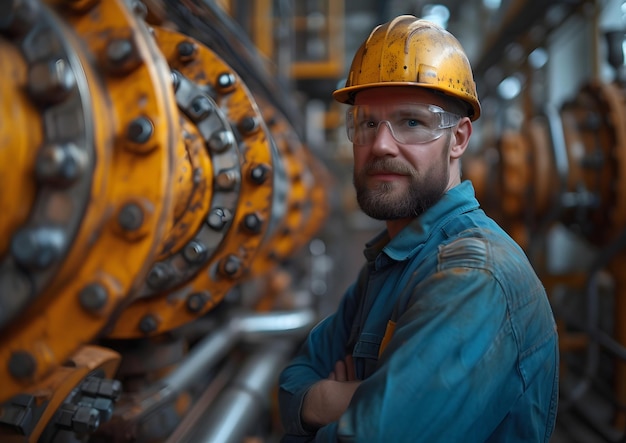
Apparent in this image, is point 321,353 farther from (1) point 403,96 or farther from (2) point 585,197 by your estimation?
(2) point 585,197

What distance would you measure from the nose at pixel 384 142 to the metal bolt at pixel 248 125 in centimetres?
42

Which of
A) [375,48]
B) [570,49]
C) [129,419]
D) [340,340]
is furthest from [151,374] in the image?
[570,49]

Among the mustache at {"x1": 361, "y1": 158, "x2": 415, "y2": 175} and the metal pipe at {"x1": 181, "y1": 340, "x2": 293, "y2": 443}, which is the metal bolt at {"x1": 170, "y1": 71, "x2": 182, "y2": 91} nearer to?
the mustache at {"x1": 361, "y1": 158, "x2": 415, "y2": 175}

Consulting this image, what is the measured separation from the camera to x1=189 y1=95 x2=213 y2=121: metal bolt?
1.18 metres

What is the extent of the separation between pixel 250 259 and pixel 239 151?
24cm

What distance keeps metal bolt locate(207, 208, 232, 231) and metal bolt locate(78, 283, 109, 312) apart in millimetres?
606

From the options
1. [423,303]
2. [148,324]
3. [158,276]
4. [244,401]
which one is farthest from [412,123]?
[244,401]

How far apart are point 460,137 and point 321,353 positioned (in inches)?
19.5

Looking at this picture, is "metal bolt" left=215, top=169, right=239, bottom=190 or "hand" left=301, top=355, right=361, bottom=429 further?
"metal bolt" left=215, top=169, right=239, bottom=190

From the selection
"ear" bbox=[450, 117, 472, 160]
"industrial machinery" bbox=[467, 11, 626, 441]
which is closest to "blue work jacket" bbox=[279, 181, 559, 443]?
"ear" bbox=[450, 117, 472, 160]

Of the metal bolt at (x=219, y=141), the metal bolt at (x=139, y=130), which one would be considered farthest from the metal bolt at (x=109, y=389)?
the metal bolt at (x=139, y=130)

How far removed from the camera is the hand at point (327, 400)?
93 centimetres

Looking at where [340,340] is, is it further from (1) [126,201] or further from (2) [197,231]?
(1) [126,201]

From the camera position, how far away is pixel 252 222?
52.2 inches
